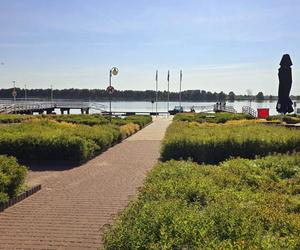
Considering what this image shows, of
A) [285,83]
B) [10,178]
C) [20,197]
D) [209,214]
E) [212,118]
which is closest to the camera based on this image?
[209,214]

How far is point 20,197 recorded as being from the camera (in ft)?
29.9

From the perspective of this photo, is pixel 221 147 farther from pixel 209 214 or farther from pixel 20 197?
pixel 209 214

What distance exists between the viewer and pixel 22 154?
48.8 feet

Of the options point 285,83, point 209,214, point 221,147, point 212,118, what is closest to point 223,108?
point 212,118

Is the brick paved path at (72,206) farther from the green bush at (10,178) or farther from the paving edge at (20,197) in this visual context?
the green bush at (10,178)

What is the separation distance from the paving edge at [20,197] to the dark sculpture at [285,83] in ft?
75.4

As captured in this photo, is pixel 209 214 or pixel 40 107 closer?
pixel 209 214

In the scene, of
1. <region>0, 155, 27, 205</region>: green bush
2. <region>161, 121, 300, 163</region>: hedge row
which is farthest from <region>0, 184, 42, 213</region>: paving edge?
<region>161, 121, 300, 163</region>: hedge row

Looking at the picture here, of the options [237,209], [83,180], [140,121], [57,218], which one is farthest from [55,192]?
[140,121]

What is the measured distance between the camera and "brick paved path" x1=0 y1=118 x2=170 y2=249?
21.6 feet

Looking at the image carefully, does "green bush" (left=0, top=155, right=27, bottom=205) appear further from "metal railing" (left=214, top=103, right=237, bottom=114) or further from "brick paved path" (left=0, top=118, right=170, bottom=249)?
"metal railing" (left=214, top=103, right=237, bottom=114)

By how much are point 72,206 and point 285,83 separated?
24259mm

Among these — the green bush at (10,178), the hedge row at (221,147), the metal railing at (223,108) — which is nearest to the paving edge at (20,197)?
the green bush at (10,178)

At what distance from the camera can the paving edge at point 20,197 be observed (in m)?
8.38
